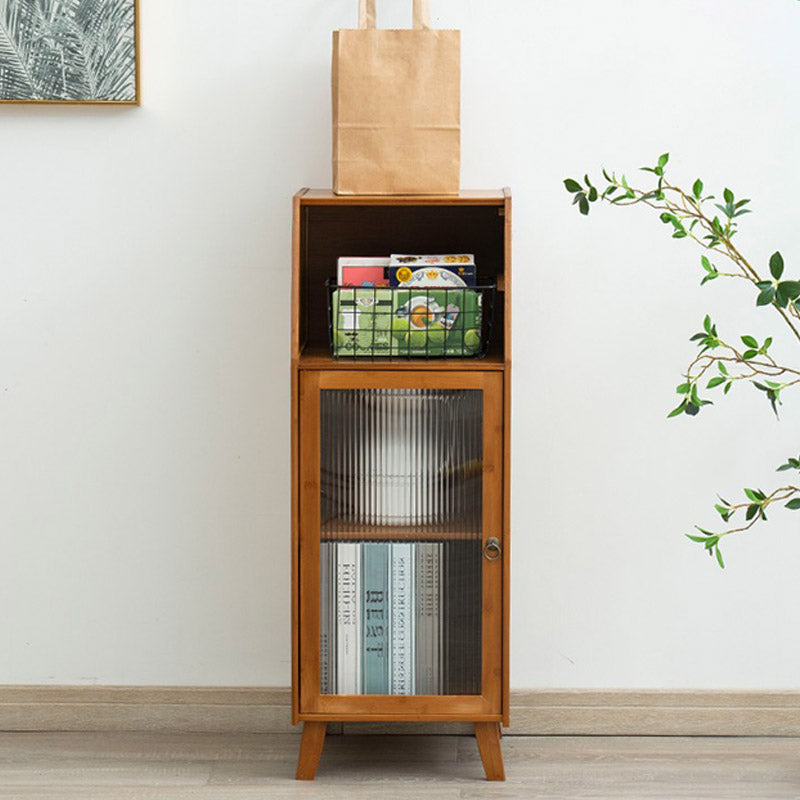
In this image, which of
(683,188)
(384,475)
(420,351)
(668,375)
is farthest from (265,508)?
(683,188)

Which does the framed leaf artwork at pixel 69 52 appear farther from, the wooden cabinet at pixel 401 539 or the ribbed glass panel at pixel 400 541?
the ribbed glass panel at pixel 400 541

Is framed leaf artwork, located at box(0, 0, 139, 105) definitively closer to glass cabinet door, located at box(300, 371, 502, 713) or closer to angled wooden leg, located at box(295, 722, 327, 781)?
glass cabinet door, located at box(300, 371, 502, 713)

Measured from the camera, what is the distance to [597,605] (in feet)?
7.92

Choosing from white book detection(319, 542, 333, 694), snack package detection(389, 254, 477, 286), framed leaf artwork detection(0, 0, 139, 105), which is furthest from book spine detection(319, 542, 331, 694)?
framed leaf artwork detection(0, 0, 139, 105)

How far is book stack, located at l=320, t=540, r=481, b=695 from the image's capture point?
214cm

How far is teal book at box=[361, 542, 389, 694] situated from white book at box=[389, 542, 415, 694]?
0.01 metres

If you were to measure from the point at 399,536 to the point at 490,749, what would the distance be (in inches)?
18.1

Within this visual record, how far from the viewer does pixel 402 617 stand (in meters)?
2.15

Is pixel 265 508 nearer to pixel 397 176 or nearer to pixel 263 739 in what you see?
pixel 263 739

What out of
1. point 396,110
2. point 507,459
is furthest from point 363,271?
point 507,459

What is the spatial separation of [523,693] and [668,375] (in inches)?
29.4

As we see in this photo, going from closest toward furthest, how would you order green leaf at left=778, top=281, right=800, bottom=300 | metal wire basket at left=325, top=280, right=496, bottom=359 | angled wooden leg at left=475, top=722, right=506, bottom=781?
green leaf at left=778, top=281, right=800, bottom=300 → metal wire basket at left=325, top=280, right=496, bottom=359 → angled wooden leg at left=475, top=722, right=506, bottom=781

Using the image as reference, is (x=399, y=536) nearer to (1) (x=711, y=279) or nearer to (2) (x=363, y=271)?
(2) (x=363, y=271)

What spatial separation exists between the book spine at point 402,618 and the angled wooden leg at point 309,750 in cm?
18
